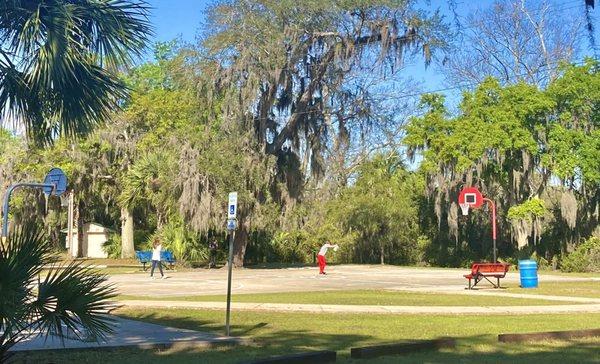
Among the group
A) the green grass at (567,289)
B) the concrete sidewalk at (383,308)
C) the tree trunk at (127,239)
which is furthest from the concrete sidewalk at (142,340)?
the tree trunk at (127,239)

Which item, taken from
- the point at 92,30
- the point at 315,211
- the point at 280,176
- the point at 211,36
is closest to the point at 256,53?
the point at 211,36

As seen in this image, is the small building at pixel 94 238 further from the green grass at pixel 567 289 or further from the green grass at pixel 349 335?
the green grass at pixel 349 335

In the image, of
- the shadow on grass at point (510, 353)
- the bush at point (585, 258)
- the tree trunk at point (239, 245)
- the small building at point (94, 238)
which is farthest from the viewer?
the small building at point (94, 238)

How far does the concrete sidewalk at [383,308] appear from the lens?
680 inches

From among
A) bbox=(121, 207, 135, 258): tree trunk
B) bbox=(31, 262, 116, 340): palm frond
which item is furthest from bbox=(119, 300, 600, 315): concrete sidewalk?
bbox=(121, 207, 135, 258): tree trunk

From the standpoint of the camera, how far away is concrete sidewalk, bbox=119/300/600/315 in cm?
1727

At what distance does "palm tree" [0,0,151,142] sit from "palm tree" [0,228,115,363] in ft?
11.5

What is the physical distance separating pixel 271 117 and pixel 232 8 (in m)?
5.88

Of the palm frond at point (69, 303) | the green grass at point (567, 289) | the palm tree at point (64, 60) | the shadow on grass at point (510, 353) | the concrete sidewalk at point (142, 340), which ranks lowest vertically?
the green grass at point (567, 289)

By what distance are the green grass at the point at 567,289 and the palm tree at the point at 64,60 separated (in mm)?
15845

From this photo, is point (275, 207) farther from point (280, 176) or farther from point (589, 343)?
point (589, 343)

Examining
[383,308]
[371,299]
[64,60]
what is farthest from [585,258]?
[64,60]

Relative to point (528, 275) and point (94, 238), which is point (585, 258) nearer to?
point (528, 275)

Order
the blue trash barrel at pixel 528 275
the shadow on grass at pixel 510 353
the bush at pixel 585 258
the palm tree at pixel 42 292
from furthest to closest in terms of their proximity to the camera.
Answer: the bush at pixel 585 258 → the blue trash barrel at pixel 528 275 → the shadow on grass at pixel 510 353 → the palm tree at pixel 42 292
